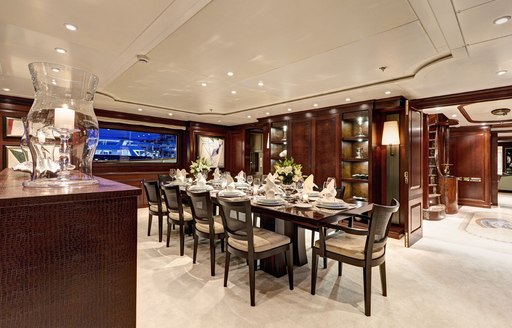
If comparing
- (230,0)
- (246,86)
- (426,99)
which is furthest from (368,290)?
(426,99)

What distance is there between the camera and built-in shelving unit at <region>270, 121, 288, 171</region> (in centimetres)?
621

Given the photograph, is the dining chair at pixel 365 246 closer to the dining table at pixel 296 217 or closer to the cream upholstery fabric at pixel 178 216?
the dining table at pixel 296 217

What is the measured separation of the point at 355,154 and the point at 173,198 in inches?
141

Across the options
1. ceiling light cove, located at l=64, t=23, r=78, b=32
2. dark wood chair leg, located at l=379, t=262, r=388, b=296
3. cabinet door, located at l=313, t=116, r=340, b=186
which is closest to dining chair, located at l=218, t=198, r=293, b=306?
dark wood chair leg, located at l=379, t=262, r=388, b=296

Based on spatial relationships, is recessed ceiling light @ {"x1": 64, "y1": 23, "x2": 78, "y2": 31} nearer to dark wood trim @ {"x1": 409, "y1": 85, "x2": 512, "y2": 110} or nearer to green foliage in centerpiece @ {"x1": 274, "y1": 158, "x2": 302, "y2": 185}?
green foliage in centerpiece @ {"x1": 274, "y1": 158, "x2": 302, "y2": 185}

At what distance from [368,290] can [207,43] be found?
106 inches

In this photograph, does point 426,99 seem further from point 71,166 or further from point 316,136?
point 71,166

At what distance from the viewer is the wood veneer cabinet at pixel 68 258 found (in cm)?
79

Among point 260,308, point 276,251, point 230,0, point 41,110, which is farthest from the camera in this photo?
point 276,251

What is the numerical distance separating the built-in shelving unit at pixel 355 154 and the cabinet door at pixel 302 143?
0.73 metres

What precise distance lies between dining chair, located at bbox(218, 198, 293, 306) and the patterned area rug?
4231mm

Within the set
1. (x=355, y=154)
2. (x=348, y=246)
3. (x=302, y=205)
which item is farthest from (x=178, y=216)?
(x=355, y=154)

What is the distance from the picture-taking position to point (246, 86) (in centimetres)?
391

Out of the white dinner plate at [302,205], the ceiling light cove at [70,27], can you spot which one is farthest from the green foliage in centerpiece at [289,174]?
the ceiling light cove at [70,27]
